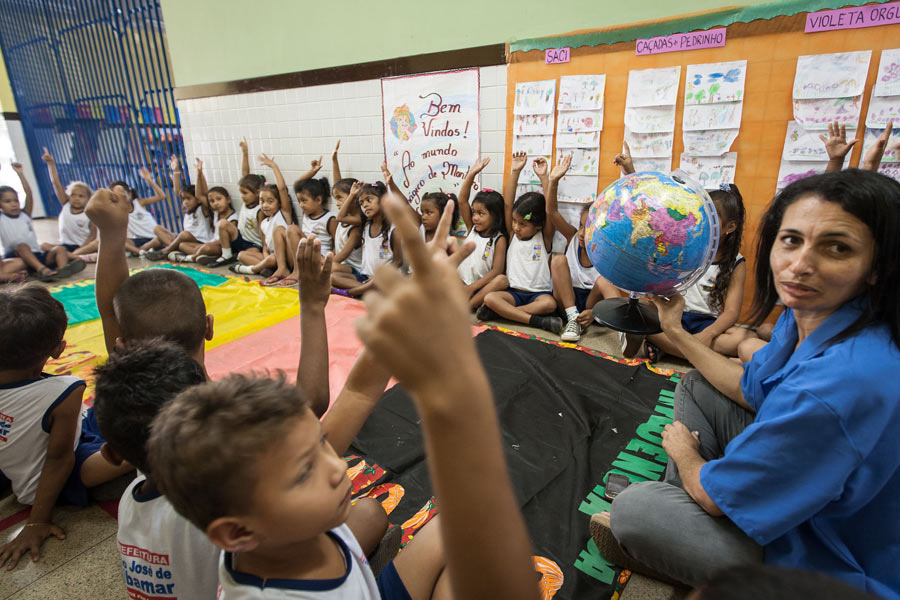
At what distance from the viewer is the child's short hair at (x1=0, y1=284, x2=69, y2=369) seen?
1.53m

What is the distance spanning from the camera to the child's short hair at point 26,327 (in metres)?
1.53

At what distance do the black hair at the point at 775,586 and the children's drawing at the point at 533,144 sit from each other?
3612mm

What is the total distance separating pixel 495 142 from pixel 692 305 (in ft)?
6.77

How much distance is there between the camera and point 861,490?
1.00 metres

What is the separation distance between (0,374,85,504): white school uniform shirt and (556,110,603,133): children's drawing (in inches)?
134

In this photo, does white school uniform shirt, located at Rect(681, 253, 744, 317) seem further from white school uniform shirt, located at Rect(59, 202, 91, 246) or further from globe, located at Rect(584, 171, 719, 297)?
white school uniform shirt, located at Rect(59, 202, 91, 246)

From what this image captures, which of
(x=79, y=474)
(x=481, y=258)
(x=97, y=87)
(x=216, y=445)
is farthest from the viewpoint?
(x=97, y=87)

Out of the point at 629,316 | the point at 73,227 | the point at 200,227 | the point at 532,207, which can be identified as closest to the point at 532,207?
the point at 532,207

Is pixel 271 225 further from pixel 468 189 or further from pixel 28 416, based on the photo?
pixel 28 416

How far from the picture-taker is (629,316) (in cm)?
183

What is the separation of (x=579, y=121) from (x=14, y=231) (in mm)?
6043

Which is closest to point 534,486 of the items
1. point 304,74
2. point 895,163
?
point 895,163

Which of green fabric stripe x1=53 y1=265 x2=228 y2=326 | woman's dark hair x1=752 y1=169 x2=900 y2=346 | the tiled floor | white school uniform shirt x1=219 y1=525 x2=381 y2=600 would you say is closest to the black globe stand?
woman's dark hair x1=752 y1=169 x2=900 y2=346

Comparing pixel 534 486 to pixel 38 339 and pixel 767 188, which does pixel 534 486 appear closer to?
pixel 38 339
